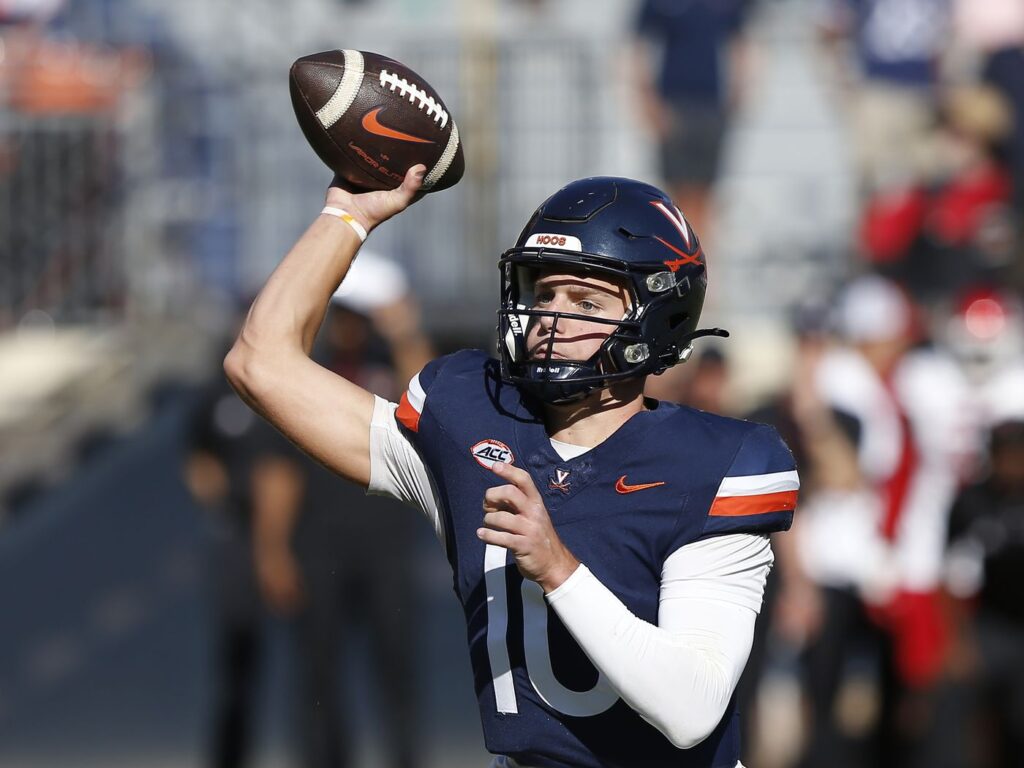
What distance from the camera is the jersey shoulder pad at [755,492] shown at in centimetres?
277

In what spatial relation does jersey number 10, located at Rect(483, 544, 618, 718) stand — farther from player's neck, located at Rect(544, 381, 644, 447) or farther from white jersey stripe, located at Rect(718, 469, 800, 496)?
white jersey stripe, located at Rect(718, 469, 800, 496)

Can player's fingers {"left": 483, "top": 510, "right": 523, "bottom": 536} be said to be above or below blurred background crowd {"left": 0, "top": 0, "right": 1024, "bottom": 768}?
above

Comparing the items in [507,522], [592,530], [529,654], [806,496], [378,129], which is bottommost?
[806,496]

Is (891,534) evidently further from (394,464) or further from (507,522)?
(507,522)

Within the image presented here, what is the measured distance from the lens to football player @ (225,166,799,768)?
8.75ft

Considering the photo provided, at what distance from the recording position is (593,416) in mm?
2967

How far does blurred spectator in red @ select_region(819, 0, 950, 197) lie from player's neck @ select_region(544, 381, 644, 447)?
689 cm

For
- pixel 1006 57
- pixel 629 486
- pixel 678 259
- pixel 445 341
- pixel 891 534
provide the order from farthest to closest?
pixel 445 341, pixel 1006 57, pixel 891 534, pixel 678 259, pixel 629 486

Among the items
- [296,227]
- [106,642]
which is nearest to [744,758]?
[106,642]

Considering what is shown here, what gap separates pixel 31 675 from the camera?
8.17m

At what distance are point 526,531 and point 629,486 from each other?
1.08ft

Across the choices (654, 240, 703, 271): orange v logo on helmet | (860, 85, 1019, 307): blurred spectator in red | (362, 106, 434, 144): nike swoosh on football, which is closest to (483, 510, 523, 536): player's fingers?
(654, 240, 703, 271): orange v logo on helmet

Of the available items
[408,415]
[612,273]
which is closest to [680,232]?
[612,273]

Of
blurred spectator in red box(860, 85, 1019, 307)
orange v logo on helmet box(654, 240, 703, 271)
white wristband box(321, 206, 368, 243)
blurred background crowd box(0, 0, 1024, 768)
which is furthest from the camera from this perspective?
blurred spectator in red box(860, 85, 1019, 307)
